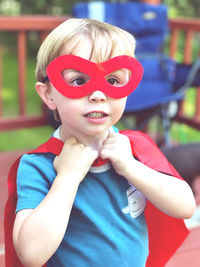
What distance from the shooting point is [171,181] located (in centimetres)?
122

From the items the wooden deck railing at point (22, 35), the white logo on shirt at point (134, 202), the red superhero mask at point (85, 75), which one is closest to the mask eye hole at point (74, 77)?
the red superhero mask at point (85, 75)

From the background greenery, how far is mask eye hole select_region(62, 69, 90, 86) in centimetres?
301

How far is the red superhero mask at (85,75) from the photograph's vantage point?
3.47ft

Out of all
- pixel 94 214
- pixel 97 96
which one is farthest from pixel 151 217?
pixel 97 96

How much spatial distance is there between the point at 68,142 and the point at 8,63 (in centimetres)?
694

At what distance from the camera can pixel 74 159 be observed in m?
1.11

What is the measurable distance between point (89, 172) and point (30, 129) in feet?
13.1

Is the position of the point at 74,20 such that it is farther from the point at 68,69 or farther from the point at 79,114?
the point at 79,114

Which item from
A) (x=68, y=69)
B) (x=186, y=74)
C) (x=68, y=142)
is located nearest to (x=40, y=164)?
(x=68, y=142)

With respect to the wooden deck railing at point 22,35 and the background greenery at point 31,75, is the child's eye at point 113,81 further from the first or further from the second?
the background greenery at point 31,75

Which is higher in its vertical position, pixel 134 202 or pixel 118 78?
pixel 118 78

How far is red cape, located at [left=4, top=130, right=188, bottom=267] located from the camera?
1212 millimetres

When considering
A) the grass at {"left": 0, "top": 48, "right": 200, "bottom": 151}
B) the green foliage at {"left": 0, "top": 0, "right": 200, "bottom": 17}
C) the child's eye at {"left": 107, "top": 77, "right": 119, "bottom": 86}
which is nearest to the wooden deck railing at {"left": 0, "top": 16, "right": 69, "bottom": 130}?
the grass at {"left": 0, "top": 48, "right": 200, "bottom": 151}

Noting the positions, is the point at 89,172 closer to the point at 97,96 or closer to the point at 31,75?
the point at 97,96
